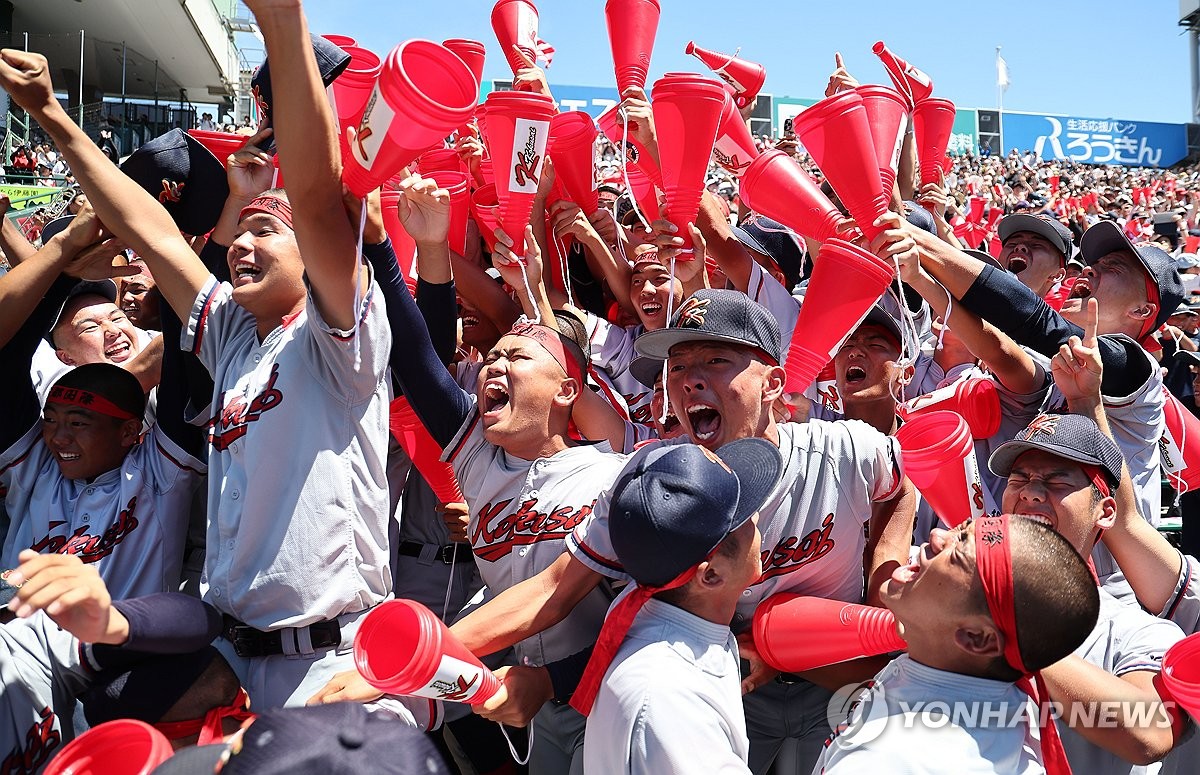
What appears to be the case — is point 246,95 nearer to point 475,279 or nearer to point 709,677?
point 475,279

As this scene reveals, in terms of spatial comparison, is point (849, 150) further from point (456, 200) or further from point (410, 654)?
point (410, 654)

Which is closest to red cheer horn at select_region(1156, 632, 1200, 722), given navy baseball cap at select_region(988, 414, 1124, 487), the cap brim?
navy baseball cap at select_region(988, 414, 1124, 487)

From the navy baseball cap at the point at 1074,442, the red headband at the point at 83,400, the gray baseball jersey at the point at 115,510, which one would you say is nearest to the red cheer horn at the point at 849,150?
the navy baseball cap at the point at 1074,442

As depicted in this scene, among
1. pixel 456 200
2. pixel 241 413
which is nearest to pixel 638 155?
pixel 456 200

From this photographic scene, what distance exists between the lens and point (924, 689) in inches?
75.7

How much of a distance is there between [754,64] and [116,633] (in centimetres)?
372

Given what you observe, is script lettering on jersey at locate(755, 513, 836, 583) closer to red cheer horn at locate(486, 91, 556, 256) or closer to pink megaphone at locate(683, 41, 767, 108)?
red cheer horn at locate(486, 91, 556, 256)

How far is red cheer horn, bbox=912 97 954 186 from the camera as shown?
428 cm

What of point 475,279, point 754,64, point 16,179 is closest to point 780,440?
point 475,279

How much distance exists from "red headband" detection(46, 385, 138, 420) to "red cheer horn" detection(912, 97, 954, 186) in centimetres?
344

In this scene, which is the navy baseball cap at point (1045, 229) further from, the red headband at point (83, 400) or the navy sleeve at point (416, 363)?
the red headband at point (83, 400)

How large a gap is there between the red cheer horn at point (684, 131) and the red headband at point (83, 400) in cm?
195

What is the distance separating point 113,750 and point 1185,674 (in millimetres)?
2197

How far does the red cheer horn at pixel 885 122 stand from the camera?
9.58 ft
